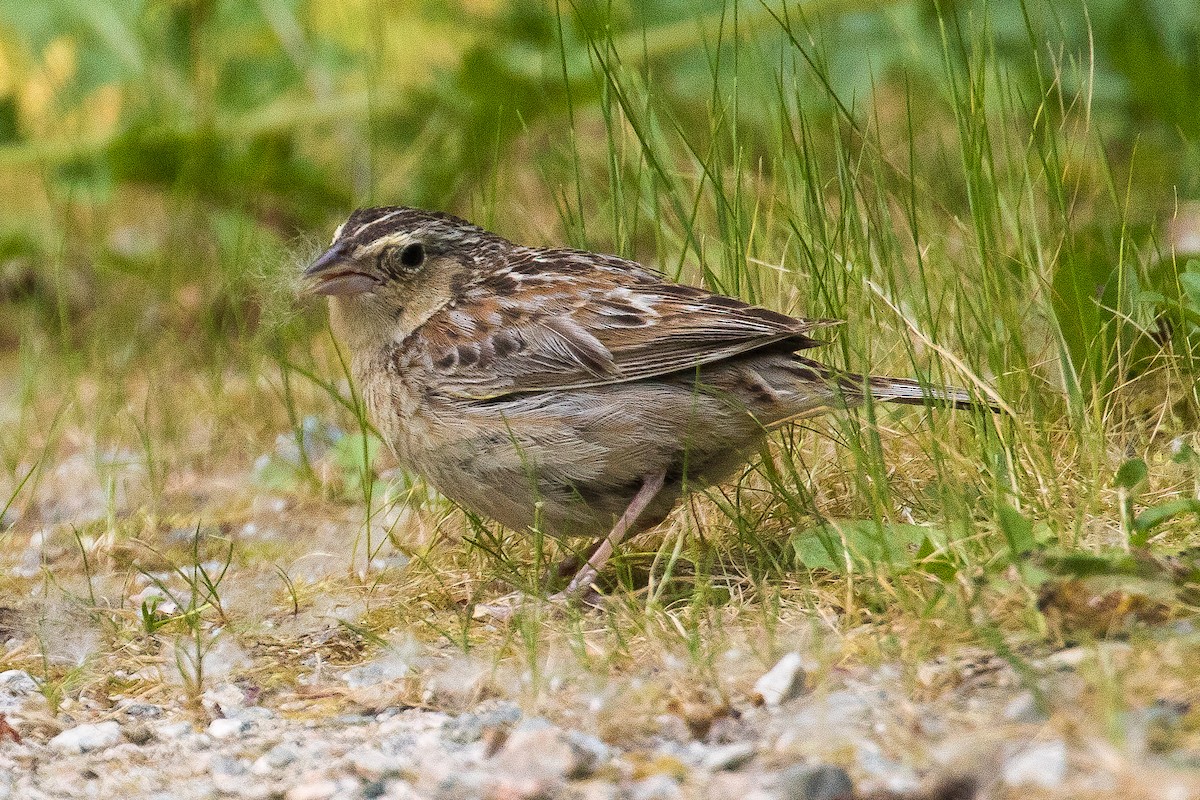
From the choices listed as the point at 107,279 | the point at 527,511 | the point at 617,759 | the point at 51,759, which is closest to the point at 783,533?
the point at 527,511

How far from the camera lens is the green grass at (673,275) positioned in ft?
13.7

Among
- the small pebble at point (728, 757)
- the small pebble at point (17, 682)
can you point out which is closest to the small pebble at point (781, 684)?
the small pebble at point (728, 757)

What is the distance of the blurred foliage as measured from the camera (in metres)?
7.35

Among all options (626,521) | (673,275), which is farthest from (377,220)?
(673,275)

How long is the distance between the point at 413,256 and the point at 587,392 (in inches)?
33.2

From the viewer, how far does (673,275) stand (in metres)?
6.47

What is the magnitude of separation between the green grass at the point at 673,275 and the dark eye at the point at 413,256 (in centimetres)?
50

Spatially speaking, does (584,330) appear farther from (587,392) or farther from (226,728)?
(226,728)

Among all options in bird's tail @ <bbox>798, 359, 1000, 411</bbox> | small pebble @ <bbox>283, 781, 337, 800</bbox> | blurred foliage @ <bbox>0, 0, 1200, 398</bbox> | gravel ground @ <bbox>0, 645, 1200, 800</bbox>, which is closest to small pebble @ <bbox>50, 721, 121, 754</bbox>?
gravel ground @ <bbox>0, 645, 1200, 800</bbox>

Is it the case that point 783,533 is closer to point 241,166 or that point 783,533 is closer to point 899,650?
point 899,650

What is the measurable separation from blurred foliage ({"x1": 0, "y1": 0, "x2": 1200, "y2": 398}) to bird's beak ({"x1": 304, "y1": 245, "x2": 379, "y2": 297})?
1564mm

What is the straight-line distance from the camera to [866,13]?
7.69 metres

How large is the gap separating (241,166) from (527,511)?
3.81 meters

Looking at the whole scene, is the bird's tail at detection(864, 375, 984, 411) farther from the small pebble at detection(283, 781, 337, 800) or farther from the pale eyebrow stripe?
the small pebble at detection(283, 781, 337, 800)
